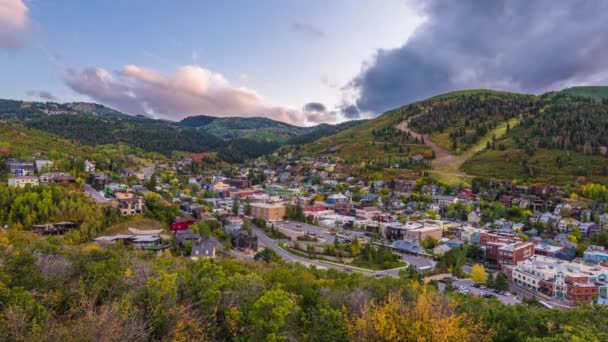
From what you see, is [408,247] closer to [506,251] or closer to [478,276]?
[506,251]

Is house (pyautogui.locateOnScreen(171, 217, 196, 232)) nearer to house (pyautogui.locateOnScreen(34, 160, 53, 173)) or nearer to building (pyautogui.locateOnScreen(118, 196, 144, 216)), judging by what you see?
building (pyautogui.locateOnScreen(118, 196, 144, 216))

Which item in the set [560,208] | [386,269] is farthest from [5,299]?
[560,208]

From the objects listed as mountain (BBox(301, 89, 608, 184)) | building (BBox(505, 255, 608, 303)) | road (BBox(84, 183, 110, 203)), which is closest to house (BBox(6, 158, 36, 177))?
road (BBox(84, 183, 110, 203))

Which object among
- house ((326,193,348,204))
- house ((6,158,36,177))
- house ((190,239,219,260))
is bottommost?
house ((190,239,219,260))

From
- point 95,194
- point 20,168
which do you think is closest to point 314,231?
point 95,194

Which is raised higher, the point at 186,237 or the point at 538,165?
the point at 538,165

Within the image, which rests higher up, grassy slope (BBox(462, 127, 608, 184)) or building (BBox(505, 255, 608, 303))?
grassy slope (BBox(462, 127, 608, 184))

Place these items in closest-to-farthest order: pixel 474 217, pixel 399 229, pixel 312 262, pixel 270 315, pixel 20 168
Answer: pixel 270 315, pixel 312 262, pixel 20 168, pixel 399 229, pixel 474 217
